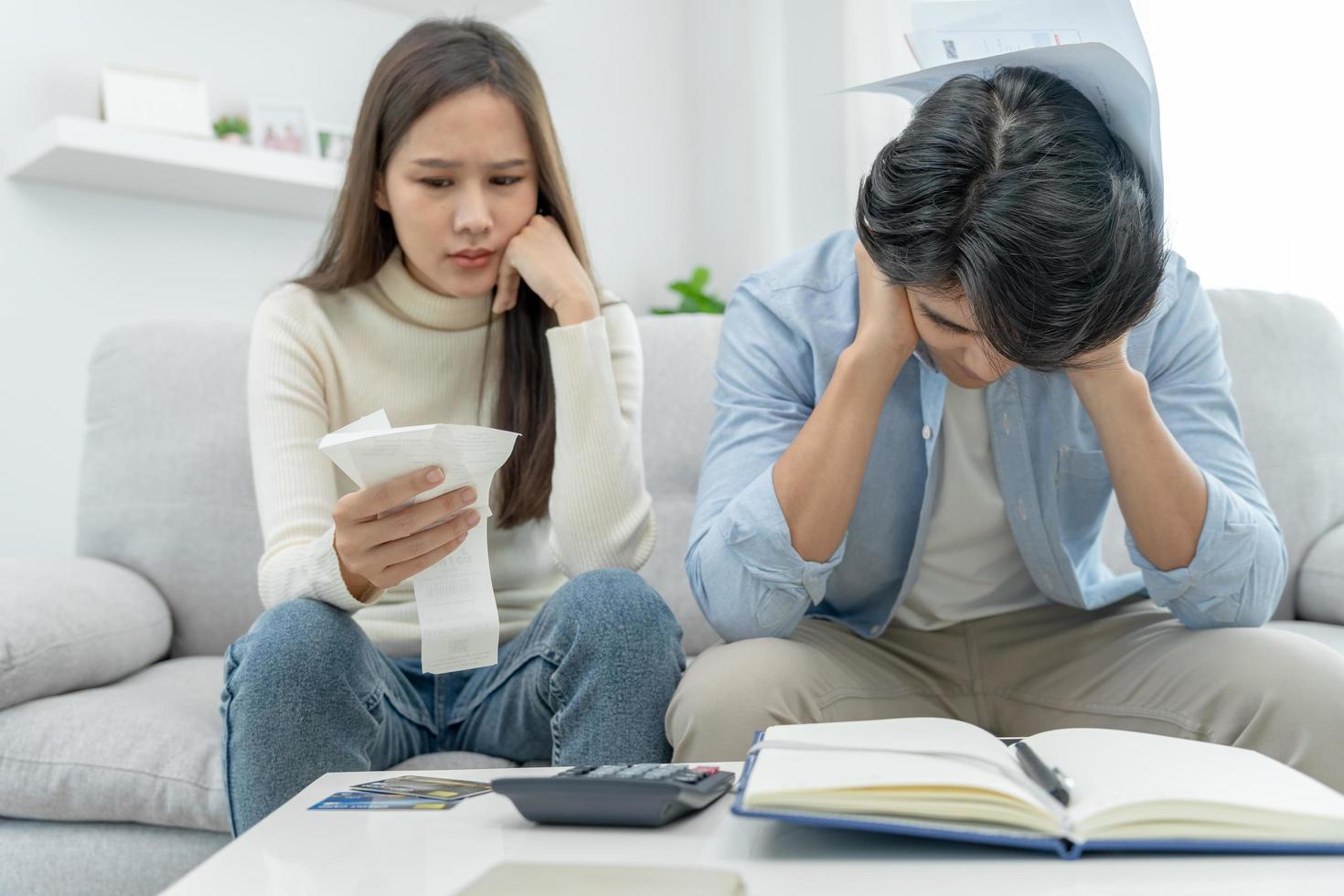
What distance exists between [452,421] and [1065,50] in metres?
0.85

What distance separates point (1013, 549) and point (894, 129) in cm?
242

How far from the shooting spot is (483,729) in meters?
1.25

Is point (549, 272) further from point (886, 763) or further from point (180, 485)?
point (886, 763)

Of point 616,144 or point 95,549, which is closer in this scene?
point 95,549

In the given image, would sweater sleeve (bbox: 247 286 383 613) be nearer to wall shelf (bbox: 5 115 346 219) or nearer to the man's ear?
the man's ear

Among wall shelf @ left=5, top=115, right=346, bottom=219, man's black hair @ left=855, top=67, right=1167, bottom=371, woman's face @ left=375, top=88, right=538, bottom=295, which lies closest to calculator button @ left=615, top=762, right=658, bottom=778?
man's black hair @ left=855, top=67, right=1167, bottom=371

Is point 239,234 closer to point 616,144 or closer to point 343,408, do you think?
point 616,144

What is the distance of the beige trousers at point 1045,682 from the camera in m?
0.98

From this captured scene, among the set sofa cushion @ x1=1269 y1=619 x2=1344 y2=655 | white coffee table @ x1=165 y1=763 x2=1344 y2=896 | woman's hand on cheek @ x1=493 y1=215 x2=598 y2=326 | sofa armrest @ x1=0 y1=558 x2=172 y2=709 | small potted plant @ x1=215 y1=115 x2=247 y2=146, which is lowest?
sofa cushion @ x1=1269 y1=619 x2=1344 y2=655

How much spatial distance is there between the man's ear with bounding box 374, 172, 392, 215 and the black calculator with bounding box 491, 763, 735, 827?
937 mm

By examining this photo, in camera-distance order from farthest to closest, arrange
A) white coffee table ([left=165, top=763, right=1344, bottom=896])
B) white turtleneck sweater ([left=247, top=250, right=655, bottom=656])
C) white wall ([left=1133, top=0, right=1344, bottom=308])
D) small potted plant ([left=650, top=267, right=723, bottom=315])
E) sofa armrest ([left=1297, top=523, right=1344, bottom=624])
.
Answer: small potted plant ([left=650, top=267, right=723, bottom=315]) → white wall ([left=1133, top=0, right=1344, bottom=308]) → sofa armrest ([left=1297, top=523, right=1344, bottom=624]) → white turtleneck sweater ([left=247, top=250, right=655, bottom=656]) → white coffee table ([left=165, top=763, right=1344, bottom=896])

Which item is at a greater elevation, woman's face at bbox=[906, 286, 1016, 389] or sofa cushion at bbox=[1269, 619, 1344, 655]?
woman's face at bbox=[906, 286, 1016, 389]

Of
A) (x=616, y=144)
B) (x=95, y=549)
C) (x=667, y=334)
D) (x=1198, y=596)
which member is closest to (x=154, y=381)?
(x=95, y=549)

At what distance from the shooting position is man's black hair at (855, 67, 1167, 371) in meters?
0.89
